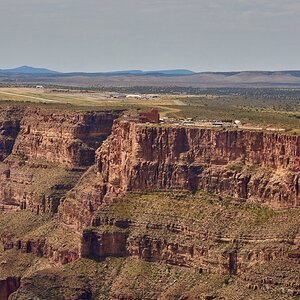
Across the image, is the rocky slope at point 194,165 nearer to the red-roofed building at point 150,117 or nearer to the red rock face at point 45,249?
the red-roofed building at point 150,117

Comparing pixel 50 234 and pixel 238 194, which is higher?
pixel 238 194

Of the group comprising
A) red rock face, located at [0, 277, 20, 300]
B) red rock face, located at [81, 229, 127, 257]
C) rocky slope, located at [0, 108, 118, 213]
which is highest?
rocky slope, located at [0, 108, 118, 213]

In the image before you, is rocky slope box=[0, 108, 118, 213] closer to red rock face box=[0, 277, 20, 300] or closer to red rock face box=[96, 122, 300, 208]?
red rock face box=[96, 122, 300, 208]

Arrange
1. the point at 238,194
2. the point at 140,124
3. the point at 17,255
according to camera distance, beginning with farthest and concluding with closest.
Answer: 1. the point at 17,255
2. the point at 140,124
3. the point at 238,194

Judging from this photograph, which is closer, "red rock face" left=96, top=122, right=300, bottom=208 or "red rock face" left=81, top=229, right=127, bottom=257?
"red rock face" left=96, top=122, right=300, bottom=208

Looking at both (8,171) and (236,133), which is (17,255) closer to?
(8,171)

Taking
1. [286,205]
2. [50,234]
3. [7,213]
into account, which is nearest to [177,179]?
[286,205]

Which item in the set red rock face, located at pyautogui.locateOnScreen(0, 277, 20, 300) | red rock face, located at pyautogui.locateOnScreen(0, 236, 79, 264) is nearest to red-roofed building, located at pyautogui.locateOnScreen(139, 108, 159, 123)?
red rock face, located at pyautogui.locateOnScreen(0, 236, 79, 264)
